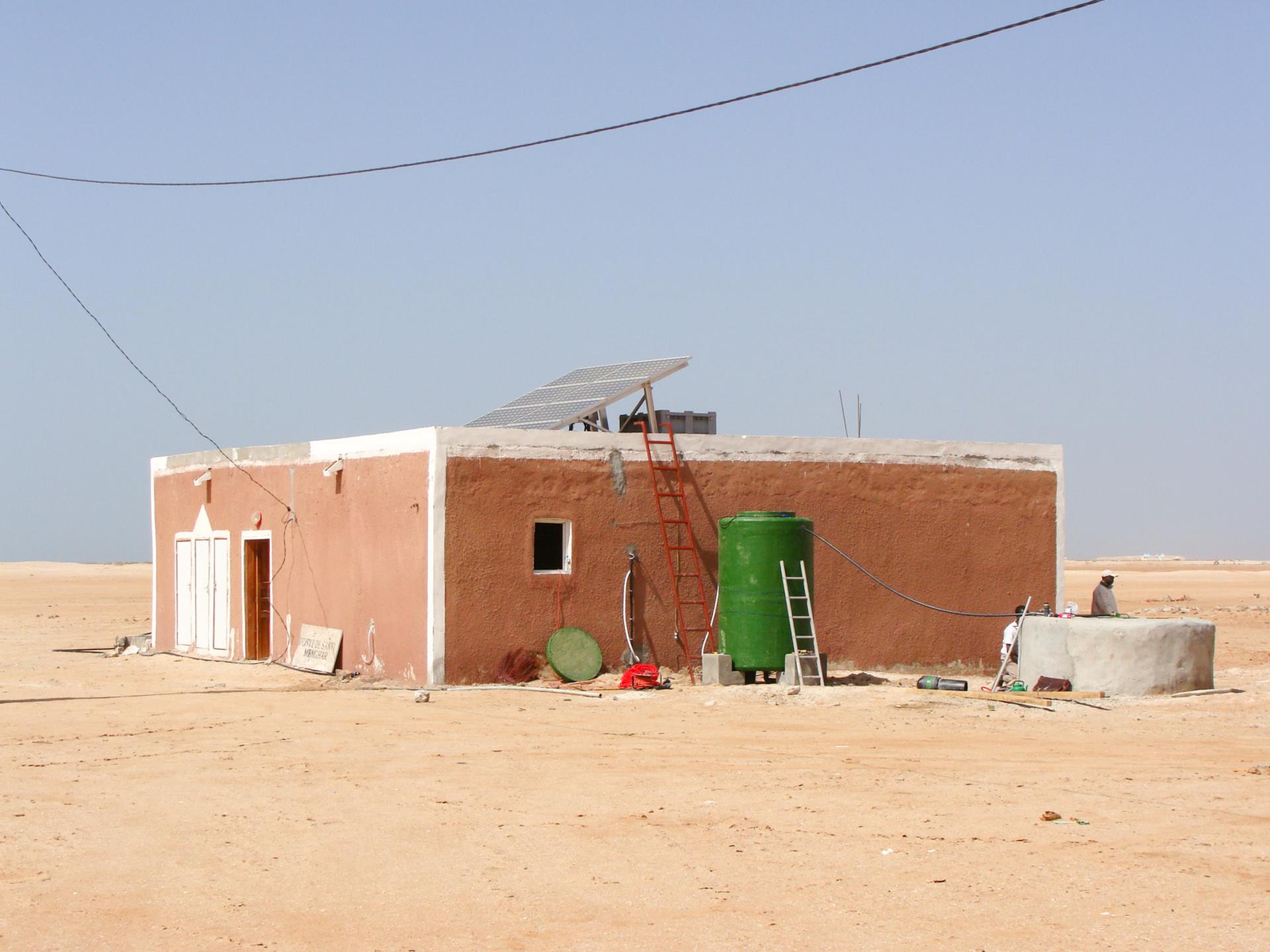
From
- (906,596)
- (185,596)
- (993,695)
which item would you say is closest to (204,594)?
(185,596)

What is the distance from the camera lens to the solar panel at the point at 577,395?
2086 centimetres

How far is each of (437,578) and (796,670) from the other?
→ 4748 mm

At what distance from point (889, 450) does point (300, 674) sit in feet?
30.9

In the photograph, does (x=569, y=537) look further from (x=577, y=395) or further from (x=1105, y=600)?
(x=1105, y=600)

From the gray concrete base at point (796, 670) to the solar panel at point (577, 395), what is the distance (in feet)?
16.3

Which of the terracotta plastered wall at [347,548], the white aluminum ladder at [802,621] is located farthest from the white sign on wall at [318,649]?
the white aluminum ladder at [802,621]

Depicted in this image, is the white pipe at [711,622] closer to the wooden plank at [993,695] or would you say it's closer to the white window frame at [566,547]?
the white window frame at [566,547]

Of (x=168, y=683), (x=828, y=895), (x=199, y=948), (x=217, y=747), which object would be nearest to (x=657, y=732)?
(x=217, y=747)

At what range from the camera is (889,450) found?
71.1 feet

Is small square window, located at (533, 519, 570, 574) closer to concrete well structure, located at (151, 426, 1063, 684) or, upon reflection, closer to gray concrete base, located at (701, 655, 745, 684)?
concrete well structure, located at (151, 426, 1063, 684)

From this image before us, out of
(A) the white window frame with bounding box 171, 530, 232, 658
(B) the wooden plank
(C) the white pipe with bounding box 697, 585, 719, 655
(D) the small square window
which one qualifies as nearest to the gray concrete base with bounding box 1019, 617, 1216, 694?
(B) the wooden plank

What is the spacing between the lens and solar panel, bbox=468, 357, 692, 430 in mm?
20859

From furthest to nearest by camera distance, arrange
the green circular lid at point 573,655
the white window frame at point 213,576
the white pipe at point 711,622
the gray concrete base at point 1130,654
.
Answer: the white window frame at point 213,576 → the white pipe at point 711,622 → the green circular lid at point 573,655 → the gray concrete base at point 1130,654

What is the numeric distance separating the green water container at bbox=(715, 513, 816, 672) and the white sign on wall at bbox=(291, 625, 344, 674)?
589cm
